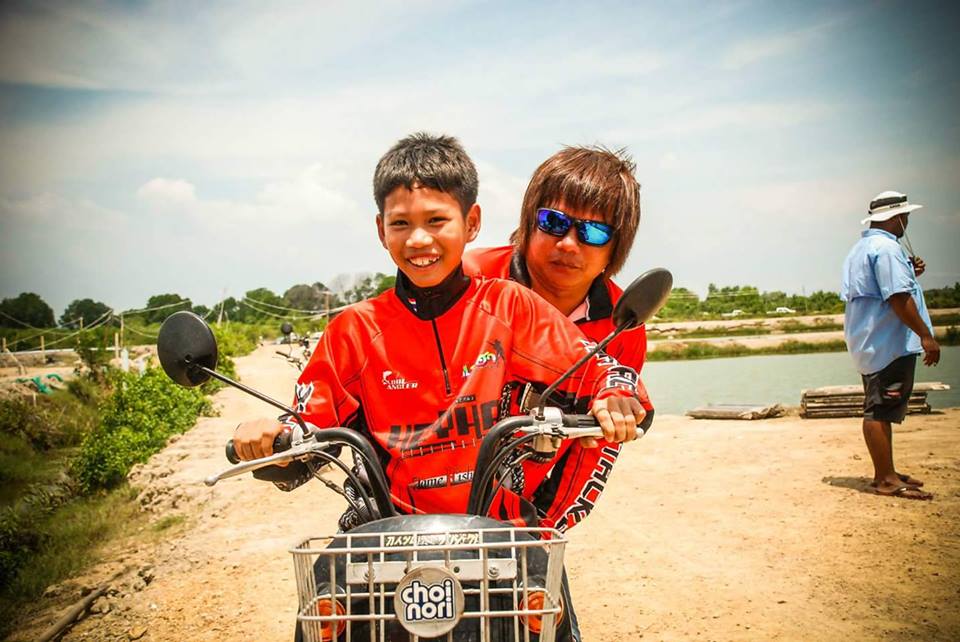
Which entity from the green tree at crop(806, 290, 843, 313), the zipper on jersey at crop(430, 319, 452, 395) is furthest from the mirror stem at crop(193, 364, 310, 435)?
the green tree at crop(806, 290, 843, 313)

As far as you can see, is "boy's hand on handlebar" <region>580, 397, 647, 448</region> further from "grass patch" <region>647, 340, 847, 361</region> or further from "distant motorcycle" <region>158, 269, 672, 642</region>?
"grass patch" <region>647, 340, 847, 361</region>

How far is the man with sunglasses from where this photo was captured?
3.05 meters

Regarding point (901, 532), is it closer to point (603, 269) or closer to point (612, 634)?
point (612, 634)

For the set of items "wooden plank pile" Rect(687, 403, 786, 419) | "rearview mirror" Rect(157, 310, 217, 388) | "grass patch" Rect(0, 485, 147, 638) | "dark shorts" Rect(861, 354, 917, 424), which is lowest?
"grass patch" Rect(0, 485, 147, 638)

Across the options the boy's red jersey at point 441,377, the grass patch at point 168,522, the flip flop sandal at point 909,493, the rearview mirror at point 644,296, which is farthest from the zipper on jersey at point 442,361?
the grass patch at point 168,522

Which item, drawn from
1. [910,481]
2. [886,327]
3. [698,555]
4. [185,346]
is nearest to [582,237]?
[185,346]

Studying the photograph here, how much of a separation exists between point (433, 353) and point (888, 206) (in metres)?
5.24

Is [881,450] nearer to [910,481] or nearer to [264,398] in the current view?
[910,481]

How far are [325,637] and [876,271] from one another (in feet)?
18.3

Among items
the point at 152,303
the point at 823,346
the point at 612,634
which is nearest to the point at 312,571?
the point at 612,634

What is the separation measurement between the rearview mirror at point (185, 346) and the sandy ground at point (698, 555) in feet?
9.25

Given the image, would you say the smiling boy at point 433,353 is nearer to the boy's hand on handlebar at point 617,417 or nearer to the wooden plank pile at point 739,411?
the boy's hand on handlebar at point 617,417

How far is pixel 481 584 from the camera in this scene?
1423mm

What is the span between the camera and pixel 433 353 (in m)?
2.28
